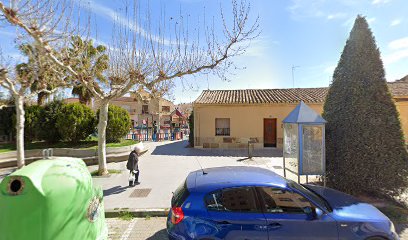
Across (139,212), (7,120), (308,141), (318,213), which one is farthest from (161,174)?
(7,120)

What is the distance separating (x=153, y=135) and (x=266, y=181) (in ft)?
61.1

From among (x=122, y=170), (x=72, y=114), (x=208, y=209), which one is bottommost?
(x=122, y=170)

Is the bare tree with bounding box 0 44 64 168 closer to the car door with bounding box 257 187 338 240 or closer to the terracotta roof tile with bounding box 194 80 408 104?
the terracotta roof tile with bounding box 194 80 408 104

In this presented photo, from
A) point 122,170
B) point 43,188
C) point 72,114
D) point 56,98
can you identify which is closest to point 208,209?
point 43,188

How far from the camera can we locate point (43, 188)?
2.48 metres

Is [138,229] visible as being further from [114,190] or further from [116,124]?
[116,124]

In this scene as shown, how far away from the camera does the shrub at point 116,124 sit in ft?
42.9

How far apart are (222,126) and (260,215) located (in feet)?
41.2

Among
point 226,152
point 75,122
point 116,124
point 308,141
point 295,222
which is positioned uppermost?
point 75,122

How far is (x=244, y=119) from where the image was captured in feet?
50.6

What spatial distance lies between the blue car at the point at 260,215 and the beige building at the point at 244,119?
11.9m

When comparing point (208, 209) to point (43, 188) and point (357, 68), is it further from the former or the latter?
point (357, 68)

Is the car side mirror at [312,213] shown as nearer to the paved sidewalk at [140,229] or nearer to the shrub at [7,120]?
the paved sidewalk at [140,229]

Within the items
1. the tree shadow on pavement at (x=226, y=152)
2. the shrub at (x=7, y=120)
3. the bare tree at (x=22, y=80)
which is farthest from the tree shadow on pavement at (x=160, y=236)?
the shrub at (x=7, y=120)
